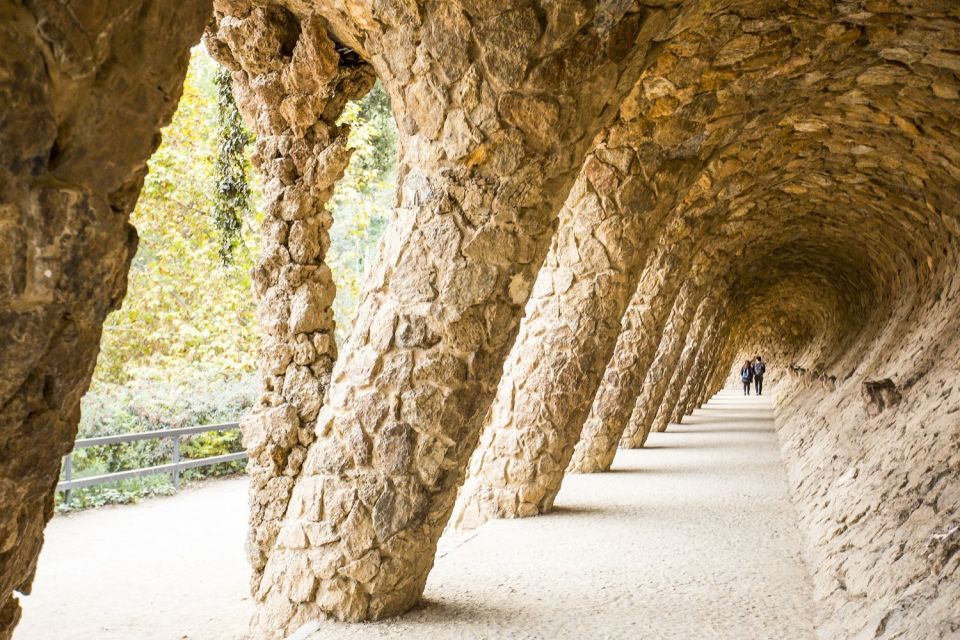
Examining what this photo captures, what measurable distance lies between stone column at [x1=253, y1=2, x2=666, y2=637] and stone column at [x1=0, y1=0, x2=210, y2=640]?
2084 millimetres

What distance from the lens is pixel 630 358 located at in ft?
30.9

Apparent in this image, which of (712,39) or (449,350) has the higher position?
(712,39)

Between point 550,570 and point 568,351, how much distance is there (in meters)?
2.01

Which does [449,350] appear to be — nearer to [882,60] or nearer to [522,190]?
[522,190]

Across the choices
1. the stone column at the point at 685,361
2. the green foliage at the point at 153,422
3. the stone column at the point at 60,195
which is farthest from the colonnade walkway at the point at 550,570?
the stone column at the point at 685,361

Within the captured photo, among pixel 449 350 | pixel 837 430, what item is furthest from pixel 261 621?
pixel 837 430

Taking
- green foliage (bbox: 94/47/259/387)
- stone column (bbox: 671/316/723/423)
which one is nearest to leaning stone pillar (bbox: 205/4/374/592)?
green foliage (bbox: 94/47/259/387)

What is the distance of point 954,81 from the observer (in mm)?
5938

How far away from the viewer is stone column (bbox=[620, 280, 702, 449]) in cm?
1195

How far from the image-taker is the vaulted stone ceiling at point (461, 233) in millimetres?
1594

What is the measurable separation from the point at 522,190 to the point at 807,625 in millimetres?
2375

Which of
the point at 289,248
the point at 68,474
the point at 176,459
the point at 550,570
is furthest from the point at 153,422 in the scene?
the point at 550,570

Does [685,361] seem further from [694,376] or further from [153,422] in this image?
[153,422]

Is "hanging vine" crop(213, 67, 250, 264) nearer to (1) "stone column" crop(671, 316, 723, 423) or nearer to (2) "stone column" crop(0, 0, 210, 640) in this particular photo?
(2) "stone column" crop(0, 0, 210, 640)
